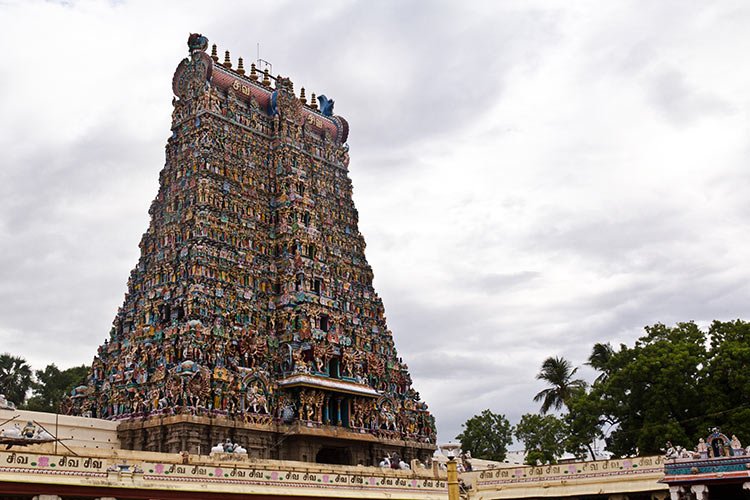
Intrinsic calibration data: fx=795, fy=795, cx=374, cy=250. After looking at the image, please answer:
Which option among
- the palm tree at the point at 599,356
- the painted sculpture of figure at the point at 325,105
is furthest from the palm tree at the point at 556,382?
the painted sculpture of figure at the point at 325,105

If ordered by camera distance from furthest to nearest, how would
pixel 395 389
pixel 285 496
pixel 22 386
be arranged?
pixel 22 386
pixel 395 389
pixel 285 496

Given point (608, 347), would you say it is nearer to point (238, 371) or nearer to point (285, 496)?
point (238, 371)

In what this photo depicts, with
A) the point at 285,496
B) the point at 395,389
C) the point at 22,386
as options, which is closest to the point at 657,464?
the point at 285,496

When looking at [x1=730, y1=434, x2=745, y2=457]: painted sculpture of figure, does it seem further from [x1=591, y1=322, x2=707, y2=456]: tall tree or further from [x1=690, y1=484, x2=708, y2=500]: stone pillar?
[x1=591, y1=322, x2=707, y2=456]: tall tree

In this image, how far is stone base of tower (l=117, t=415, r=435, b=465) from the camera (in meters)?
42.2

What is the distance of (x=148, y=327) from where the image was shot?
47.8 m

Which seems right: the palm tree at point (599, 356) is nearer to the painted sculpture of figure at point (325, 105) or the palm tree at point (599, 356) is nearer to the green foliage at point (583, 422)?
the green foliage at point (583, 422)

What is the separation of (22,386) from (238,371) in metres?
32.1

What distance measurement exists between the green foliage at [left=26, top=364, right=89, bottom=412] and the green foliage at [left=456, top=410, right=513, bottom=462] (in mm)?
34114

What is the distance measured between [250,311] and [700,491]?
2862 cm

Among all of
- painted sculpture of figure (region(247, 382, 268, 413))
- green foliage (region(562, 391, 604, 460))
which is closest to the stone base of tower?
painted sculpture of figure (region(247, 382, 268, 413))

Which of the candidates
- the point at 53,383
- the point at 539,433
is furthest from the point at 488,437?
the point at 53,383

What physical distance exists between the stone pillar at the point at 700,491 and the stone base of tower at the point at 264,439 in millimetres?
23094

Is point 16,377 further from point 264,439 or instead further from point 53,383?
point 264,439
